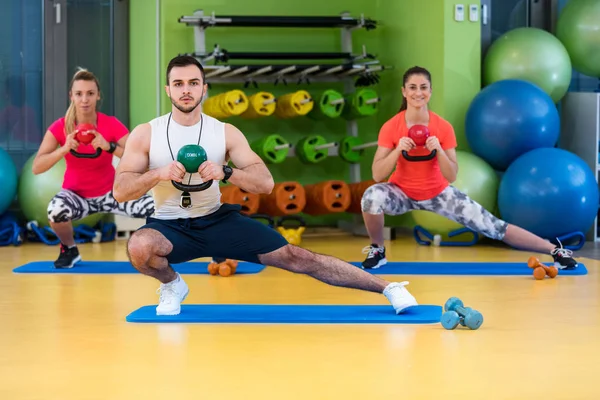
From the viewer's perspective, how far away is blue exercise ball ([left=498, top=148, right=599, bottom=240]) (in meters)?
6.23

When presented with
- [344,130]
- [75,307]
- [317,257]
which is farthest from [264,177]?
[344,130]

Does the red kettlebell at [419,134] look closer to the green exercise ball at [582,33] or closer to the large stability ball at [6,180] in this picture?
the green exercise ball at [582,33]

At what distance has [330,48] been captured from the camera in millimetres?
8297

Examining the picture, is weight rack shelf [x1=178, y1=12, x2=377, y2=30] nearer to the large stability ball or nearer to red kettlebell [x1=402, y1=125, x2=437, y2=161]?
the large stability ball

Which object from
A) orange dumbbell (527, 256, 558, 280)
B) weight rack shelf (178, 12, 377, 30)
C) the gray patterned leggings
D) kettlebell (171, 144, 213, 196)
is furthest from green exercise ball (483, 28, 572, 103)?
kettlebell (171, 144, 213, 196)

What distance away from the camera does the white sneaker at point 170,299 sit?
3749 mm

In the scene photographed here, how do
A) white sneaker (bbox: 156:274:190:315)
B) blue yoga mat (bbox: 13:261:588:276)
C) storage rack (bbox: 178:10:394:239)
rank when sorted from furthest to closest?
1. storage rack (bbox: 178:10:394:239)
2. blue yoga mat (bbox: 13:261:588:276)
3. white sneaker (bbox: 156:274:190:315)

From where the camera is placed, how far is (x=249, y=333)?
344 centimetres

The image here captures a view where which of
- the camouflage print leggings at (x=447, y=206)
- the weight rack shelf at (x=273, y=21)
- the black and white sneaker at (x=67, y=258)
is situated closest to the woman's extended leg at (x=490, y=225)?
the camouflage print leggings at (x=447, y=206)

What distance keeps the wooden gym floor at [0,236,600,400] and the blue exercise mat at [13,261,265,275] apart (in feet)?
1.69

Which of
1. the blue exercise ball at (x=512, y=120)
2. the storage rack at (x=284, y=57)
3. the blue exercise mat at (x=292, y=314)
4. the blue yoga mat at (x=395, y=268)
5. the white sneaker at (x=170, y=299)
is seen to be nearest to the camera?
the blue exercise mat at (x=292, y=314)

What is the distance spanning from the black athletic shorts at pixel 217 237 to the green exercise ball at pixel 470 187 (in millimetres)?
3109

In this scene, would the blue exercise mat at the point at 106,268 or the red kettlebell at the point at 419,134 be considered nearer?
the red kettlebell at the point at 419,134

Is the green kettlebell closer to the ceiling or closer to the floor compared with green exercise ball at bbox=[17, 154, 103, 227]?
closer to the ceiling
